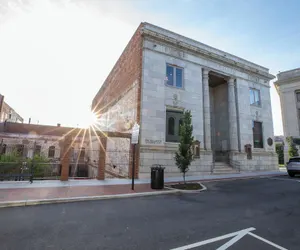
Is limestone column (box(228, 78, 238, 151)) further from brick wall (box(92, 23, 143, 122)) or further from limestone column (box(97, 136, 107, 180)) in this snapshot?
limestone column (box(97, 136, 107, 180))

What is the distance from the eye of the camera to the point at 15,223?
4695 millimetres

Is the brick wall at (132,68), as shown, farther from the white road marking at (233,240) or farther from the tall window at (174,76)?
the white road marking at (233,240)

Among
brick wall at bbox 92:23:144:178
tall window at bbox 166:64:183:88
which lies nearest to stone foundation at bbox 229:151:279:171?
tall window at bbox 166:64:183:88

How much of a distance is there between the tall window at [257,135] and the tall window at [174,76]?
10427 millimetres

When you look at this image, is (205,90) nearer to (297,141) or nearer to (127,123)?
(127,123)

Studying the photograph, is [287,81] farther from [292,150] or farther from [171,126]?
[171,126]

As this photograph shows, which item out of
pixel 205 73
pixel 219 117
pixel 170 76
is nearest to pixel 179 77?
pixel 170 76

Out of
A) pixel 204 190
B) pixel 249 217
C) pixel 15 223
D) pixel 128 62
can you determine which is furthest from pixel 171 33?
pixel 15 223

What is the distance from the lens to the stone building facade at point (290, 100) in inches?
1303

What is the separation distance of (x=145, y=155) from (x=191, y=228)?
29.9 ft

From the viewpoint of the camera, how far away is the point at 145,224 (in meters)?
4.84

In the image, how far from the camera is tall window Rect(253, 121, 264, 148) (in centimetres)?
2030

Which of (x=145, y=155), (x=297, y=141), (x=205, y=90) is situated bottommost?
(x=145, y=155)

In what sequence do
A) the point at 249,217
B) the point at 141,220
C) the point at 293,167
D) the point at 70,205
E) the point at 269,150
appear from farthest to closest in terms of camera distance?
the point at 269,150
the point at 293,167
the point at 70,205
the point at 249,217
the point at 141,220
